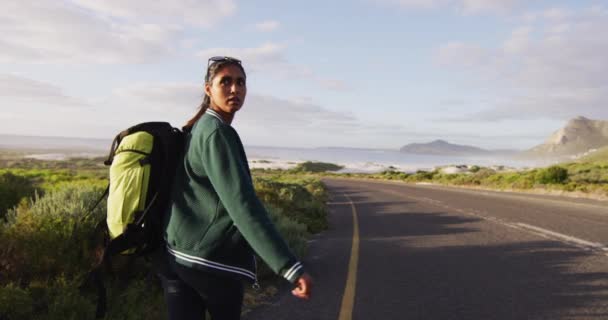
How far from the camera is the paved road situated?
5012 mm

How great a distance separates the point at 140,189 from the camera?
7.41ft

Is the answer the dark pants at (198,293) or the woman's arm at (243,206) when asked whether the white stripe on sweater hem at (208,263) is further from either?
the woman's arm at (243,206)

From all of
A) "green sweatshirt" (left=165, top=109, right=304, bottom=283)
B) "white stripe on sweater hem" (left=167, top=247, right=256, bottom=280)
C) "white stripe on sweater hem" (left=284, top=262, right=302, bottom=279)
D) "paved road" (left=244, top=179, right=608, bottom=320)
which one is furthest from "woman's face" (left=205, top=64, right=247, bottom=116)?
"paved road" (left=244, top=179, right=608, bottom=320)

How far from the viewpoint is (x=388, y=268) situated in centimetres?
714

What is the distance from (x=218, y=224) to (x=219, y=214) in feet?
0.15

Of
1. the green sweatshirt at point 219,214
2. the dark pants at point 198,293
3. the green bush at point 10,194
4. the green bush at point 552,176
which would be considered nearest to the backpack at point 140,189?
the green sweatshirt at point 219,214

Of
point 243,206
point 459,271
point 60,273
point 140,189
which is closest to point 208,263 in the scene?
point 243,206

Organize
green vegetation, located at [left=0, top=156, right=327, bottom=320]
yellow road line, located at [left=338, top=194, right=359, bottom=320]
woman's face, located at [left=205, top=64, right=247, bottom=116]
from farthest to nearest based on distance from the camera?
1. yellow road line, located at [left=338, top=194, right=359, bottom=320]
2. green vegetation, located at [left=0, top=156, right=327, bottom=320]
3. woman's face, located at [left=205, top=64, right=247, bottom=116]

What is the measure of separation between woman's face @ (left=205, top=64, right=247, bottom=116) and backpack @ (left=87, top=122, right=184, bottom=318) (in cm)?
30

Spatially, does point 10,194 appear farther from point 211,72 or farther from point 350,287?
point 211,72

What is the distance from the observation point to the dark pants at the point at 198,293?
7.28ft

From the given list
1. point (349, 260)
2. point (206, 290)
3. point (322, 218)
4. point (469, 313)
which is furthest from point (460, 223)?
point (206, 290)

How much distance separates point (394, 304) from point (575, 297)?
81.3 inches

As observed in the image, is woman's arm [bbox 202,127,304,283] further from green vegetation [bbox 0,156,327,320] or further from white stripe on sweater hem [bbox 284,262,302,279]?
green vegetation [bbox 0,156,327,320]
